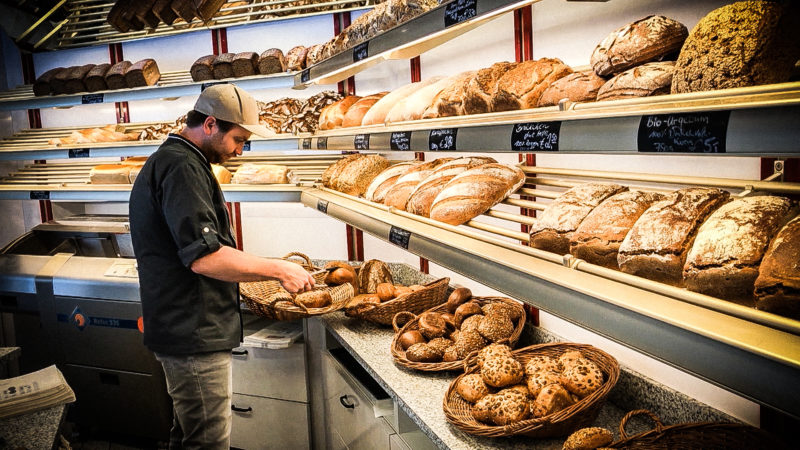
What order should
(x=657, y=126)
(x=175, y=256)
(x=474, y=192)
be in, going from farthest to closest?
(x=175, y=256) < (x=474, y=192) < (x=657, y=126)

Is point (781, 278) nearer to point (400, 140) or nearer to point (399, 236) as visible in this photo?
point (399, 236)

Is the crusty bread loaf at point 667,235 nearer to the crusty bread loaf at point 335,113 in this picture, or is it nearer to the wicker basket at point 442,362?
the wicker basket at point 442,362

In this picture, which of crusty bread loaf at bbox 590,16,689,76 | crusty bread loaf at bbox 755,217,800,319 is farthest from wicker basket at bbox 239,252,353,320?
crusty bread loaf at bbox 755,217,800,319

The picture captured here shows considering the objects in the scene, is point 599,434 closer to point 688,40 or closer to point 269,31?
point 688,40

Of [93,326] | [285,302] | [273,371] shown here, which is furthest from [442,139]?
[93,326]

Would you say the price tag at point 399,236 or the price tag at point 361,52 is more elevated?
the price tag at point 361,52

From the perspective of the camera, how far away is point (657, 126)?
1.04 metres

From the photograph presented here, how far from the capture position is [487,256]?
1.55 metres

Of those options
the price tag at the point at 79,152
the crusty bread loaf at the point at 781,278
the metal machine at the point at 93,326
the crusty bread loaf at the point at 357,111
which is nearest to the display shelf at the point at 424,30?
the crusty bread loaf at the point at 357,111

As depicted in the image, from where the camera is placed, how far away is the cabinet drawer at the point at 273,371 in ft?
10.6

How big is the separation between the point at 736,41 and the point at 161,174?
195 centimetres

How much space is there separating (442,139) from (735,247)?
1072mm

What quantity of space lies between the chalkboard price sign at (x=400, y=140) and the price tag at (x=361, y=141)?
1.12 feet

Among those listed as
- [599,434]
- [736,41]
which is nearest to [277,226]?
[599,434]
